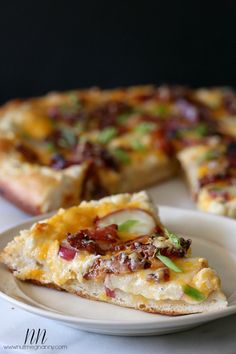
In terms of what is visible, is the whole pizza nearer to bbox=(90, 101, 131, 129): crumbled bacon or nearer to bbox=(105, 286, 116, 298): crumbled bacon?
bbox=(90, 101, 131, 129): crumbled bacon

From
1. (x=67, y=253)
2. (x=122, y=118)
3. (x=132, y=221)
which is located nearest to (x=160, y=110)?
(x=122, y=118)

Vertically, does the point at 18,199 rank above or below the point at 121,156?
below

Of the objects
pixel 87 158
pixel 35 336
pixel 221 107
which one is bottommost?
pixel 35 336

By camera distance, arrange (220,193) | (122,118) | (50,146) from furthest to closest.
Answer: (122,118) → (50,146) → (220,193)

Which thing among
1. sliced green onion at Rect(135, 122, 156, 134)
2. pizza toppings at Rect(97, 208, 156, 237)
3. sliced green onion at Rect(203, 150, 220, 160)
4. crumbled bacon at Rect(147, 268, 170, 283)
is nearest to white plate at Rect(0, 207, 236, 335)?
crumbled bacon at Rect(147, 268, 170, 283)

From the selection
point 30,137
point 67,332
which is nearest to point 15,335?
point 67,332

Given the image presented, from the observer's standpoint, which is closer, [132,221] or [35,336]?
[35,336]

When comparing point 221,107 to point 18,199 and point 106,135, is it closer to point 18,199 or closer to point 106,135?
point 106,135
